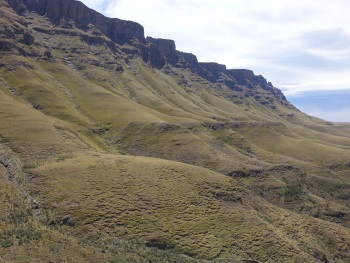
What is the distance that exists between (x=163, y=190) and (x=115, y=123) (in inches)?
3801

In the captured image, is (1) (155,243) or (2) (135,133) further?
(2) (135,133)

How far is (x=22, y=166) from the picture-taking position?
7525 cm

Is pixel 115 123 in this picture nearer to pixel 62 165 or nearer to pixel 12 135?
pixel 12 135

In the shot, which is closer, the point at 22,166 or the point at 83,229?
the point at 83,229

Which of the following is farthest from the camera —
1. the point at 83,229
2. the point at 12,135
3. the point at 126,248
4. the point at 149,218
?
the point at 12,135

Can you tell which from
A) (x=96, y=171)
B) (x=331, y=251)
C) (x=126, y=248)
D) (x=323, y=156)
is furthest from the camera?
(x=323, y=156)

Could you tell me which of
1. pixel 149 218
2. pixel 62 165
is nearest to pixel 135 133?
pixel 62 165

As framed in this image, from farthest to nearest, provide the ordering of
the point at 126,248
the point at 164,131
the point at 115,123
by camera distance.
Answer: the point at 115,123, the point at 164,131, the point at 126,248

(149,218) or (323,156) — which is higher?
(323,156)

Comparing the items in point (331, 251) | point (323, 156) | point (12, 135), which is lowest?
point (12, 135)

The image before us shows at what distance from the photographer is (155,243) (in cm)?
5506

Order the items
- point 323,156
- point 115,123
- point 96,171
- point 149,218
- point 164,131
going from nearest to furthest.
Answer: point 149,218 → point 96,171 → point 164,131 → point 115,123 → point 323,156

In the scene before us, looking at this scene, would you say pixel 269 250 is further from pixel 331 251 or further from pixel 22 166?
pixel 22 166

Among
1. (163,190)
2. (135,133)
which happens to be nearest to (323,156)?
(135,133)
